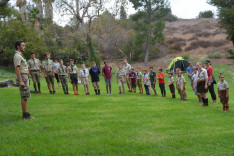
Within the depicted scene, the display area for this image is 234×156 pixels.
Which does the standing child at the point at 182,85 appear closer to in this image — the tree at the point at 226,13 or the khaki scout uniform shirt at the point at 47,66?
the khaki scout uniform shirt at the point at 47,66

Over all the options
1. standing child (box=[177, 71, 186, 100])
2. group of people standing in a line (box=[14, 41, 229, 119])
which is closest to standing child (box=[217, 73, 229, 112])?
group of people standing in a line (box=[14, 41, 229, 119])

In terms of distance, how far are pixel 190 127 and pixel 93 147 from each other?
9.09ft

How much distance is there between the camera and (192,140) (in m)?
4.75

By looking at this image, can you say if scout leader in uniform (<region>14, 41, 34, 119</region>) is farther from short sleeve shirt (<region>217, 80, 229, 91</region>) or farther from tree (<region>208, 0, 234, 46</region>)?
tree (<region>208, 0, 234, 46</region>)

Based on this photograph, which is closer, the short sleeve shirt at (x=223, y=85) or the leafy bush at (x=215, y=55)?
the short sleeve shirt at (x=223, y=85)

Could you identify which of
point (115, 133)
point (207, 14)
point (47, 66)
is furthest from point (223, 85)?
point (207, 14)

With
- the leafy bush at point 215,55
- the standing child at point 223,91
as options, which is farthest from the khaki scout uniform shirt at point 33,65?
the leafy bush at point 215,55

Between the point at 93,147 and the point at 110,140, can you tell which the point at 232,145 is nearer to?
the point at 110,140

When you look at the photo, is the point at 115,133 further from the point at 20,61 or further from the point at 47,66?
the point at 47,66

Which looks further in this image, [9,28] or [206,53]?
[206,53]

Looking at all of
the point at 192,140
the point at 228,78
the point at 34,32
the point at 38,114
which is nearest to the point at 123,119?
the point at 192,140

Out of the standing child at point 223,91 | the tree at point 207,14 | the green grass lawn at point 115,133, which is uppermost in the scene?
the tree at point 207,14

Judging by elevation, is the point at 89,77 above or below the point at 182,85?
above

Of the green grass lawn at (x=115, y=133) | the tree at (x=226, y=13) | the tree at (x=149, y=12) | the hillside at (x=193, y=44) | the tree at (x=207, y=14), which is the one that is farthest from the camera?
the tree at (x=207, y=14)
